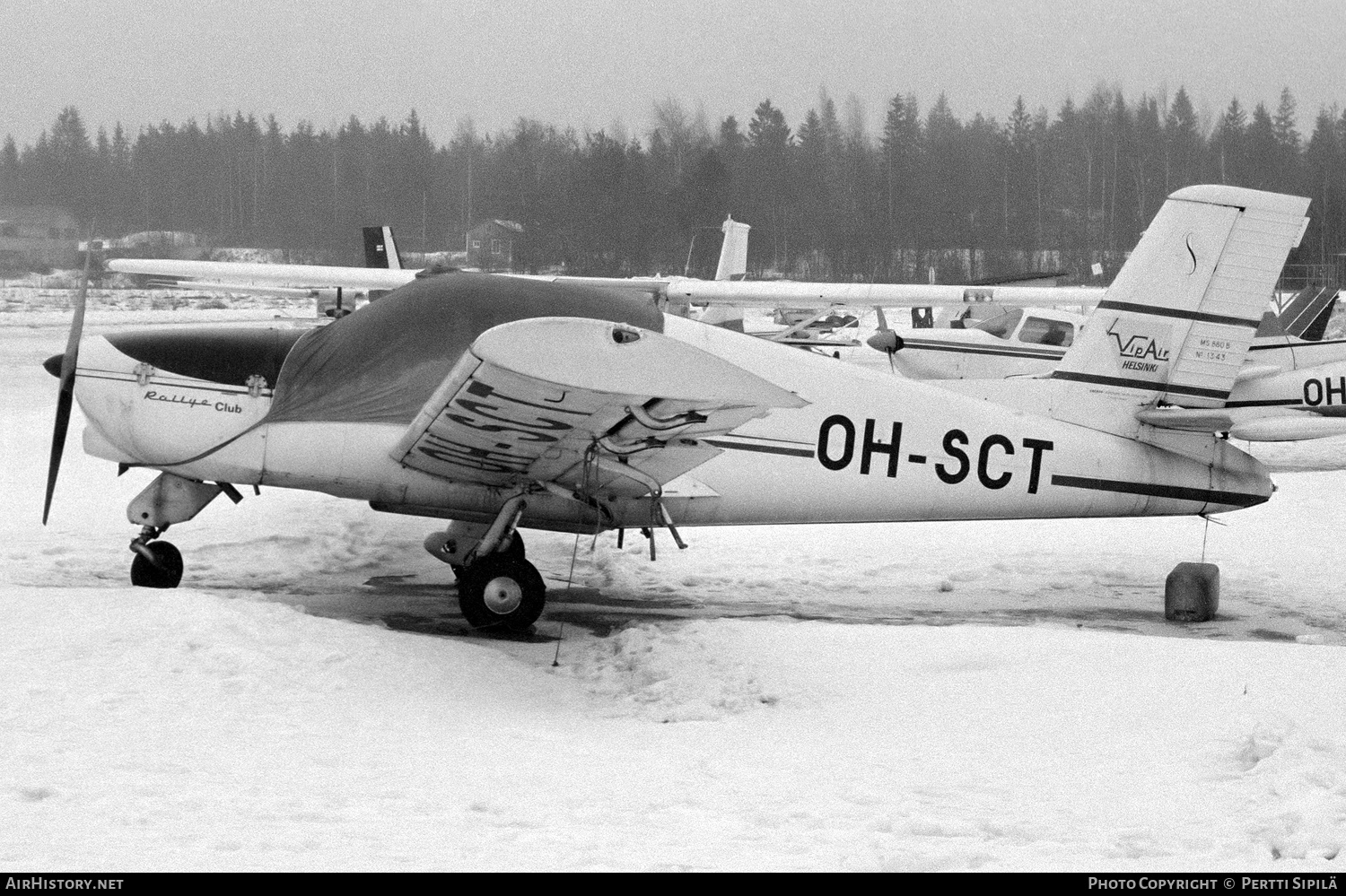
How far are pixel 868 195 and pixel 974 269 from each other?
18.5 ft

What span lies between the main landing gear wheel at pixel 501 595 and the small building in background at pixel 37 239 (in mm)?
31161

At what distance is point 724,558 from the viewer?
378 inches

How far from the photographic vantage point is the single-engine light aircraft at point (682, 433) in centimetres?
740

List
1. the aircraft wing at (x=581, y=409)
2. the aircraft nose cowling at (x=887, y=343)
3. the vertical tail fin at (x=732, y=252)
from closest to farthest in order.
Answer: the aircraft wing at (x=581, y=409) → the aircraft nose cowling at (x=887, y=343) → the vertical tail fin at (x=732, y=252)

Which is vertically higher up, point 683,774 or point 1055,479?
point 1055,479

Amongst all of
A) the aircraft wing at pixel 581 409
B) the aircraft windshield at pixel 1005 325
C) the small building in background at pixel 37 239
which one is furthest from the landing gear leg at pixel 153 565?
the small building in background at pixel 37 239

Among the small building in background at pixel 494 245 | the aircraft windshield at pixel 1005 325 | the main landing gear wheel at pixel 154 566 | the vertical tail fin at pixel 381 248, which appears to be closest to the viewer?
the main landing gear wheel at pixel 154 566

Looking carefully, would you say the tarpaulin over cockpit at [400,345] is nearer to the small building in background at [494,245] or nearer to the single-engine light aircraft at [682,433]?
the single-engine light aircraft at [682,433]

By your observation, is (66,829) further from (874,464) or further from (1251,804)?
(874,464)

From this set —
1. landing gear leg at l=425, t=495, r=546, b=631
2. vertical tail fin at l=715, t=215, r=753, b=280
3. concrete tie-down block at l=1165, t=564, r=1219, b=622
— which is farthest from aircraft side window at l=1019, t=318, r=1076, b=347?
vertical tail fin at l=715, t=215, r=753, b=280

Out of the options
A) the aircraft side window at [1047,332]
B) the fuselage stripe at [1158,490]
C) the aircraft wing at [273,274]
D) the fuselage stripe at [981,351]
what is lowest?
the fuselage stripe at [1158,490]

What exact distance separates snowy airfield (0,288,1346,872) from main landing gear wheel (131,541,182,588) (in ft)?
1.30

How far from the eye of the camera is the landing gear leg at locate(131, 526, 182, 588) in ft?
25.1

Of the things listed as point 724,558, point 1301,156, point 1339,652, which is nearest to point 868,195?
point 1301,156
